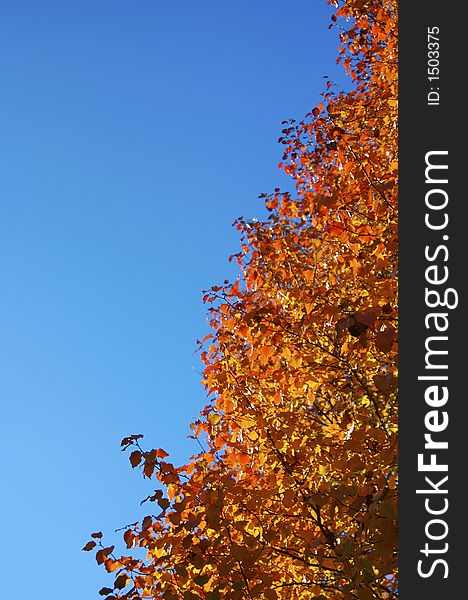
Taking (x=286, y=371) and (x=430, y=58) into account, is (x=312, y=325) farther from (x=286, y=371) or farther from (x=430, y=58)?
(x=430, y=58)

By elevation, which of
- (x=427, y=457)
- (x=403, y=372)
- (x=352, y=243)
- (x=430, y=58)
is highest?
(x=352, y=243)

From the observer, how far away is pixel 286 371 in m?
8.16

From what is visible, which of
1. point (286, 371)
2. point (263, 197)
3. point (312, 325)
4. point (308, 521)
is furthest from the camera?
point (263, 197)

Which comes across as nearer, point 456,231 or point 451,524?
point 451,524

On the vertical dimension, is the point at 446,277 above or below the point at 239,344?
below

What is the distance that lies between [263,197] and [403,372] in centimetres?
671

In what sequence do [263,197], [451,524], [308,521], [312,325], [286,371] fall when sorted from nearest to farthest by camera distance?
[451,524] < [308,521] < [312,325] < [286,371] < [263,197]

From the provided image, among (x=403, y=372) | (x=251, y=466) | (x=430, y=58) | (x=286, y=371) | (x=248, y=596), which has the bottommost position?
(x=248, y=596)

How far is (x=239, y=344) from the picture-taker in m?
9.98

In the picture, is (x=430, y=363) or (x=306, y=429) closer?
(x=430, y=363)

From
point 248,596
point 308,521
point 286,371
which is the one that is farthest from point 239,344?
point 248,596

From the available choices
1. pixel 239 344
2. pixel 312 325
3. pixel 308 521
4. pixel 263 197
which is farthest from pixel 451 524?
pixel 263 197

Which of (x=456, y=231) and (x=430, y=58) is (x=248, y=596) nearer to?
(x=456, y=231)

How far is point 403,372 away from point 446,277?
2.52 feet
